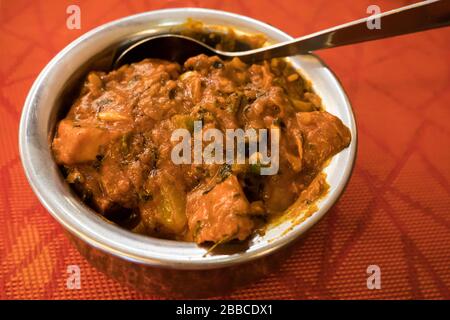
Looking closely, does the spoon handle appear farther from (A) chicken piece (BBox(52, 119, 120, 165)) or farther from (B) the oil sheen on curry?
(A) chicken piece (BBox(52, 119, 120, 165))

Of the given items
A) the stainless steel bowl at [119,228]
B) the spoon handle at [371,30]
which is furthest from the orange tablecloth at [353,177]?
the spoon handle at [371,30]

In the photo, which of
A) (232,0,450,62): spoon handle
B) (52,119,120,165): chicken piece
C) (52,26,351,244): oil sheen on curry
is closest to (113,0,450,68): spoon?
(232,0,450,62): spoon handle

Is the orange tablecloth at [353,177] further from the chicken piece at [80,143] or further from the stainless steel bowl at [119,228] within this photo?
the chicken piece at [80,143]

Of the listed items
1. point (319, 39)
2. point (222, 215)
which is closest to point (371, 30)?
point (319, 39)

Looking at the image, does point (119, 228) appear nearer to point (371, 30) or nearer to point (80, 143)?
point (80, 143)

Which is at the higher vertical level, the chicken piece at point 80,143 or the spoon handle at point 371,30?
the spoon handle at point 371,30

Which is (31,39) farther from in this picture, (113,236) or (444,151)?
(444,151)
